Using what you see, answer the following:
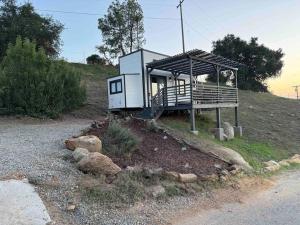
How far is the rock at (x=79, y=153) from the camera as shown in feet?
25.9

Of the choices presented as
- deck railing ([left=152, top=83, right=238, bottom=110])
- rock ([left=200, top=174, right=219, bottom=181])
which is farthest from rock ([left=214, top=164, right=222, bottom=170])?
deck railing ([left=152, top=83, right=238, bottom=110])

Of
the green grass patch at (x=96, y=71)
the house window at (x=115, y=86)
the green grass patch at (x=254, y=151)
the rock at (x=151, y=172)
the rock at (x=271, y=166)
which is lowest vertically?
the rock at (x=271, y=166)

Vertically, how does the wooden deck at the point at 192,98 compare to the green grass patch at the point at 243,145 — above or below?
above

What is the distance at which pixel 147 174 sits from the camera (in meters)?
7.88

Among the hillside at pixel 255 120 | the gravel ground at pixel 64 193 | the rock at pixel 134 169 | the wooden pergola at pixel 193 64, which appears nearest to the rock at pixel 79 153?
the gravel ground at pixel 64 193

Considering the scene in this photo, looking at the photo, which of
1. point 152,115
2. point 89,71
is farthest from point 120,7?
point 152,115

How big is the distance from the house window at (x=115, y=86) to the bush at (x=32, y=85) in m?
2.14

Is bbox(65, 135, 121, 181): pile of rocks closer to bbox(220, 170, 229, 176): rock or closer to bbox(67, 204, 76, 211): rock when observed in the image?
bbox(67, 204, 76, 211): rock

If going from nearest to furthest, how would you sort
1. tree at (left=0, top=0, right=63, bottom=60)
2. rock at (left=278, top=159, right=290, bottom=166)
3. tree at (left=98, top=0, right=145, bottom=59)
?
1. rock at (left=278, top=159, right=290, bottom=166)
2. tree at (left=0, top=0, right=63, bottom=60)
3. tree at (left=98, top=0, right=145, bottom=59)

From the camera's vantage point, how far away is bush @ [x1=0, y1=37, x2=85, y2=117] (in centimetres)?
1639

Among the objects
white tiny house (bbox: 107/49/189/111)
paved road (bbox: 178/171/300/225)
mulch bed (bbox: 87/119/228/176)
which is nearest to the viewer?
paved road (bbox: 178/171/300/225)

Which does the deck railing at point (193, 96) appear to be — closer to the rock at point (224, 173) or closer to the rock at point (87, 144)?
the rock at point (224, 173)

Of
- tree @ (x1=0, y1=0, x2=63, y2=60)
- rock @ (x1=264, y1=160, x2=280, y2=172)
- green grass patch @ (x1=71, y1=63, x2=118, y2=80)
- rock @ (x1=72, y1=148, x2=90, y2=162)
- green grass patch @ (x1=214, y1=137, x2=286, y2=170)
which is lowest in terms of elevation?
rock @ (x1=264, y1=160, x2=280, y2=172)

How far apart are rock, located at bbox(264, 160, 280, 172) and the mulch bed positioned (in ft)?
7.33
